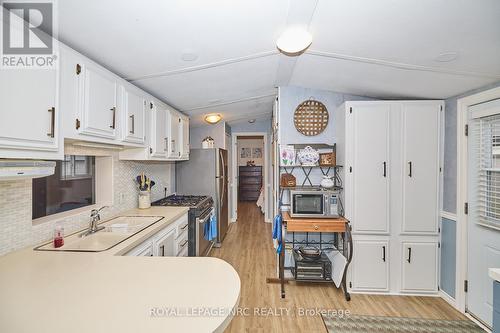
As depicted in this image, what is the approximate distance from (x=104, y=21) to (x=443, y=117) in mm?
3207

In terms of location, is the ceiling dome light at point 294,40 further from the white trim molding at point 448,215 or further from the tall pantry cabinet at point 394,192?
the white trim molding at point 448,215

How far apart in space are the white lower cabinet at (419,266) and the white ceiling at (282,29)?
1662 mm

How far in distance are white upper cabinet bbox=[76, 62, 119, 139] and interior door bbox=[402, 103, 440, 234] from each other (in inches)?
114

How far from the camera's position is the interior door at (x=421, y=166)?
2.58m

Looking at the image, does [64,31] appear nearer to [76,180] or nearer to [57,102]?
[57,102]

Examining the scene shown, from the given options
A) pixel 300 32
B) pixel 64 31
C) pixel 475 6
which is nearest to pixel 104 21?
pixel 64 31

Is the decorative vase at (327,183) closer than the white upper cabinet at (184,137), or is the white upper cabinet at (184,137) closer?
the decorative vase at (327,183)

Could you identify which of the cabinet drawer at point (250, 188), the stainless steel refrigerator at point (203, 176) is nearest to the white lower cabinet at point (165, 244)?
the stainless steel refrigerator at point (203, 176)

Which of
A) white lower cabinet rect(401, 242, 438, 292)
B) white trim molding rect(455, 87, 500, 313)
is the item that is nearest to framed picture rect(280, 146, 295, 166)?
white lower cabinet rect(401, 242, 438, 292)

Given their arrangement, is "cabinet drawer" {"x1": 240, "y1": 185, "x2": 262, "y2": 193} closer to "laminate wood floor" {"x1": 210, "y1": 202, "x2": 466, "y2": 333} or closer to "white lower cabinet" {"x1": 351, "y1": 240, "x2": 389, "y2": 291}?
"laminate wood floor" {"x1": 210, "y1": 202, "x2": 466, "y2": 333}

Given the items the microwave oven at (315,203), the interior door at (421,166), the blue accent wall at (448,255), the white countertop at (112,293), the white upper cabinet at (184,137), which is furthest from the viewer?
the white upper cabinet at (184,137)

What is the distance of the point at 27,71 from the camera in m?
1.19

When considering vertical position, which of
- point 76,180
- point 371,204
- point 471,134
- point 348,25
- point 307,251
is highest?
point 348,25

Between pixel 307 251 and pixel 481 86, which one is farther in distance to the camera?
pixel 307 251
